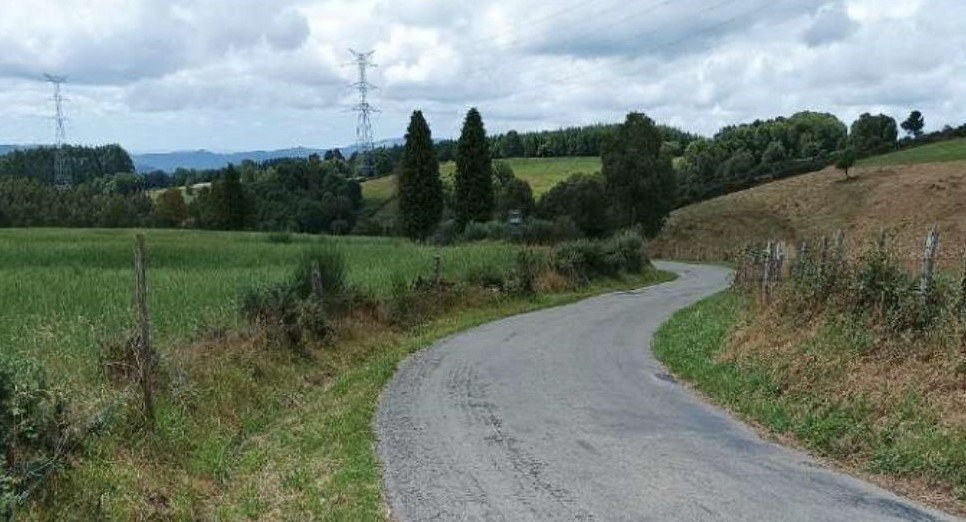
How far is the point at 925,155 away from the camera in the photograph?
86000 mm

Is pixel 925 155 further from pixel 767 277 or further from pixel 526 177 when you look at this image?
pixel 767 277

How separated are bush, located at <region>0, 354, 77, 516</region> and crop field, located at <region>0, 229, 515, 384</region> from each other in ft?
5.40

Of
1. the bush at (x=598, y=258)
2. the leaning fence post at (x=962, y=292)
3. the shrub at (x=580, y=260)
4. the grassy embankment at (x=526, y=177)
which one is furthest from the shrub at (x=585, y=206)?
the leaning fence post at (x=962, y=292)

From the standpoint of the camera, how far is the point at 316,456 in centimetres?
930

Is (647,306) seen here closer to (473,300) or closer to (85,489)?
(473,300)

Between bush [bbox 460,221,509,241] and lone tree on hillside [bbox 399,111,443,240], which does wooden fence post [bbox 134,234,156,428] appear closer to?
bush [bbox 460,221,509,241]

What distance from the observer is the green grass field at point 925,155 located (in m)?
82.5

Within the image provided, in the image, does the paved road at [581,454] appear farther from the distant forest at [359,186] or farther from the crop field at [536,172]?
the crop field at [536,172]

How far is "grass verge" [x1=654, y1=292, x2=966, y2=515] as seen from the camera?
8.21m

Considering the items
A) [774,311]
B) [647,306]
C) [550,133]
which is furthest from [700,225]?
[550,133]

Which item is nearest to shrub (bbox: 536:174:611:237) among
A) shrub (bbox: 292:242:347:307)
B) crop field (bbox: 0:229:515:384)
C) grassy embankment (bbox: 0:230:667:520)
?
crop field (bbox: 0:229:515:384)

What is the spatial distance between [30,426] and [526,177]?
11943 cm

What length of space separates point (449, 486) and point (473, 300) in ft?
60.1

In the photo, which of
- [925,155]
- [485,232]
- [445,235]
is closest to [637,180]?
[445,235]
